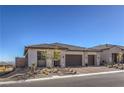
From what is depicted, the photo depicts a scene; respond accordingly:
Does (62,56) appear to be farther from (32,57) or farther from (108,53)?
(108,53)

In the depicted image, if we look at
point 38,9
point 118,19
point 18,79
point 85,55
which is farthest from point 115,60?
point 18,79

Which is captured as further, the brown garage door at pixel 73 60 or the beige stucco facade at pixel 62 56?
the brown garage door at pixel 73 60

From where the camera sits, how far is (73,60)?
31.4 metres

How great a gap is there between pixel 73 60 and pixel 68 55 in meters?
1.11

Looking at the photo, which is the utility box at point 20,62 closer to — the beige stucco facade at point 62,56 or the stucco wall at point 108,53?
the beige stucco facade at point 62,56

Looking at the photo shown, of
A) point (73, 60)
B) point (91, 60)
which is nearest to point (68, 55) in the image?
point (73, 60)

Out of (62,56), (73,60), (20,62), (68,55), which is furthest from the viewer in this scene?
(73,60)

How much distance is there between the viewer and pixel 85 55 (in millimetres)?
32000

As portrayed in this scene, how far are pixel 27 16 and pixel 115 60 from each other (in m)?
16.0

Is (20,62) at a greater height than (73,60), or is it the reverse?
(73,60)

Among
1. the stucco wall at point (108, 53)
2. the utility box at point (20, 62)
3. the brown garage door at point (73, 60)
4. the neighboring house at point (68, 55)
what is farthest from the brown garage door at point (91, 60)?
the utility box at point (20, 62)

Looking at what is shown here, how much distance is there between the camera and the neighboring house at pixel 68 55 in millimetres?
27500
